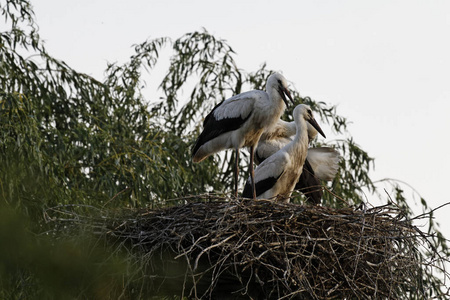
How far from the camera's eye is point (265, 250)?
424 centimetres

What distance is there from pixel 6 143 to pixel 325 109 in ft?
11.3

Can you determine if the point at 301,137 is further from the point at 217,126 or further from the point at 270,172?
the point at 217,126

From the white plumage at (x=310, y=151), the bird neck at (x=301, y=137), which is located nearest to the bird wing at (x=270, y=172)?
the bird neck at (x=301, y=137)

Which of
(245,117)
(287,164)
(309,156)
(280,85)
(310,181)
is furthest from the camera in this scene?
(309,156)

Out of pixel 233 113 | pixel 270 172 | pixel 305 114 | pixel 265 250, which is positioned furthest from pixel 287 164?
pixel 265 250

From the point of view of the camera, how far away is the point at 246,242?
4207 millimetres

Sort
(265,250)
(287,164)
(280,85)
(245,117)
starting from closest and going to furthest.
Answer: (265,250)
(280,85)
(245,117)
(287,164)

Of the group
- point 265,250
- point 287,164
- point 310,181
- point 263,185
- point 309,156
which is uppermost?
point 309,156

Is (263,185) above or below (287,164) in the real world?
below

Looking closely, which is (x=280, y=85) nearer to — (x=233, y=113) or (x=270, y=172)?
(x=233, y=113)

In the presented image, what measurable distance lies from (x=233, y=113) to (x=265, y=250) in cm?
196

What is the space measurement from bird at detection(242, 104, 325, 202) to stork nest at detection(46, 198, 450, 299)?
1.46 meters

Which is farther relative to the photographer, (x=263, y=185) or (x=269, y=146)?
(x=269, y=146)

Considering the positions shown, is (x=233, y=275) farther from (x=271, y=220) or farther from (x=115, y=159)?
(x=115, y=159)
